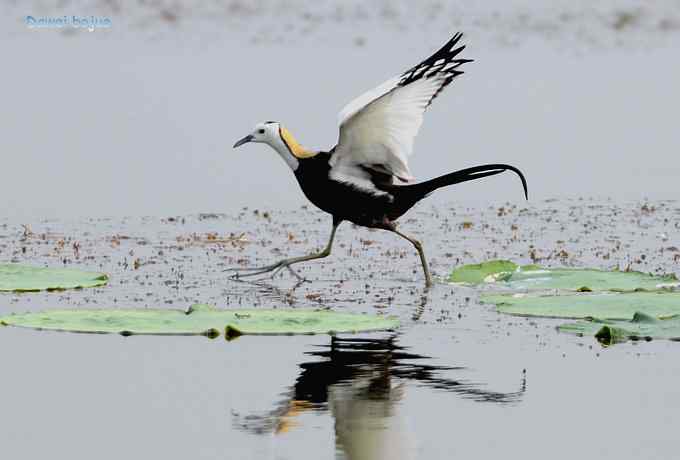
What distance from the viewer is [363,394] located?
10109mm

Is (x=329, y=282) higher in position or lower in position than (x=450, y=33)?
lower

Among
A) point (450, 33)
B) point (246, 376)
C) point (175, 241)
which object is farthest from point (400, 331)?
point (450, 33)

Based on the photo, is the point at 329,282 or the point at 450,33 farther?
the point at 450,33

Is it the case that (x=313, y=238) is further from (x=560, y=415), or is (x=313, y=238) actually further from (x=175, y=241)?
(x=560, y=415)

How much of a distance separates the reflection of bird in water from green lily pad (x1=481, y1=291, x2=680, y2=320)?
136 centimetres

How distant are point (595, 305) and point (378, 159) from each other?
286cm

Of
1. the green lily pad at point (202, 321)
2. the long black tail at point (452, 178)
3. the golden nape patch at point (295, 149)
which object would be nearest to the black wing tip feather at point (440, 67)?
the long black tail at point (452, 178)

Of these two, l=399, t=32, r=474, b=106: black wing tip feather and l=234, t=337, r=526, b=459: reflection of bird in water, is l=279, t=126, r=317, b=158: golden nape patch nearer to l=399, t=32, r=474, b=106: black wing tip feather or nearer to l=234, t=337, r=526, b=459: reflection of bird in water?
l=399, t=32, r=474, b=106: black wing tip feather

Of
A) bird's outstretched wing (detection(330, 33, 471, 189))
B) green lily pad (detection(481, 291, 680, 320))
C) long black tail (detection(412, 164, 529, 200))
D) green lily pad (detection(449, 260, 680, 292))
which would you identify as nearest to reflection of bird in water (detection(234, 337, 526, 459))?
green lily pad (detection(481, 291, 680, 320))

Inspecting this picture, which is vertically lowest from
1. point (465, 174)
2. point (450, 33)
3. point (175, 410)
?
point (175, 410)

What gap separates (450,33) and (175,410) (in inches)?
1171

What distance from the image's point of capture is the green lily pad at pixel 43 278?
13945 millimetres

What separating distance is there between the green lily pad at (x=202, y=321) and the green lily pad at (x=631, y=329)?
1.41 meters

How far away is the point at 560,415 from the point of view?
9.77m
